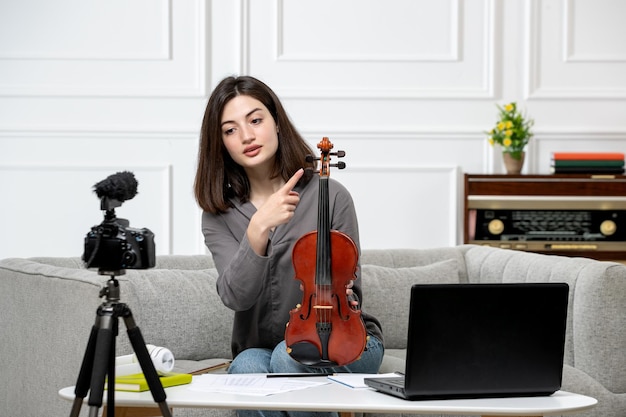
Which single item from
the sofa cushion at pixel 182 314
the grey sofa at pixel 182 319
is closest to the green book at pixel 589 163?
the grey sofa at pixel 182 319

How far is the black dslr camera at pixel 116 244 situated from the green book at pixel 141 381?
25 cm

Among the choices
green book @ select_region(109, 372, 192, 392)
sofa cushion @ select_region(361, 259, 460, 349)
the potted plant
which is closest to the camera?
green book @ select_region(109, 372, 192, 392)

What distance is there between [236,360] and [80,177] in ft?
7.70

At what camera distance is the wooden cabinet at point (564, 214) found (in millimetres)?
4059

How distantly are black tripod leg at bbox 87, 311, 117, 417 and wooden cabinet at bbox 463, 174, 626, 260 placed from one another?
276cm

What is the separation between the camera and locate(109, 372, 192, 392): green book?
173cm

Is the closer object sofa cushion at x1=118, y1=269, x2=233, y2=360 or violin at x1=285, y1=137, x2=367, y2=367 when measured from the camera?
violin at x1=285, y1=137, x2=367, y2=367

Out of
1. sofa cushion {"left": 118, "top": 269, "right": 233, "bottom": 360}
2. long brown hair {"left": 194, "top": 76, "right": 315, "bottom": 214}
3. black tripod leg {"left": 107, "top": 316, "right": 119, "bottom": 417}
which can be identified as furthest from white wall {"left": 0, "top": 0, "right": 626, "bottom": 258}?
black tripod leg {"left": 107, "top": 316, "right": 119, "bottom": 417}

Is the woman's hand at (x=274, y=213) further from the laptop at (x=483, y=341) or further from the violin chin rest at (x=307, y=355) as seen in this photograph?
the laptop at (x=483, y=341)

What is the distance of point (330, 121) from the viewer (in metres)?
4.38

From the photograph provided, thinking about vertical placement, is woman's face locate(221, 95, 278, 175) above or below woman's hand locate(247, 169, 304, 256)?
above

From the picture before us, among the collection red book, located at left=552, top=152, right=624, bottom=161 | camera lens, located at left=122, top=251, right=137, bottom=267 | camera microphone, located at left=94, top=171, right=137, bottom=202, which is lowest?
camera lens, located at left=122, top=251, right=137, bottom=267

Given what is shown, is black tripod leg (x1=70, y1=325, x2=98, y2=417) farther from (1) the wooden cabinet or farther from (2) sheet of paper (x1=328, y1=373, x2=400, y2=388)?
(1) the wooden cabinet

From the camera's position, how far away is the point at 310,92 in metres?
4.36
